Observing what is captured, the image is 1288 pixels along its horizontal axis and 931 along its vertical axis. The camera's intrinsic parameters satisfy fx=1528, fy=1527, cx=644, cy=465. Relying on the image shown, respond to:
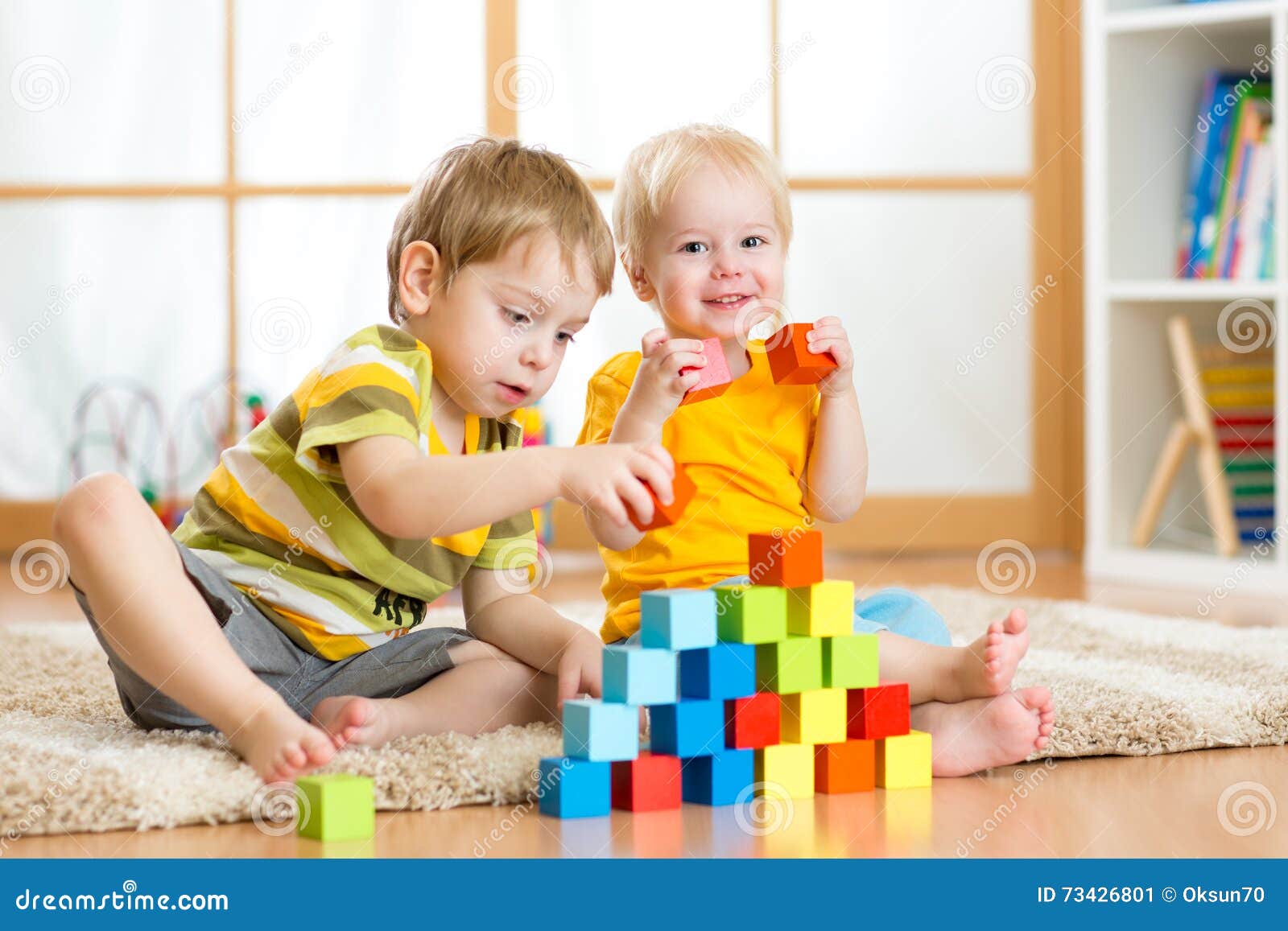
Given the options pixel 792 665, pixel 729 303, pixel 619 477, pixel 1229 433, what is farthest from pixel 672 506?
pixel 1229 433

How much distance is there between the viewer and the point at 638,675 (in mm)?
989

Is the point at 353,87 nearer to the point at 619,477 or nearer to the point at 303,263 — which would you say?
the point at 303,263

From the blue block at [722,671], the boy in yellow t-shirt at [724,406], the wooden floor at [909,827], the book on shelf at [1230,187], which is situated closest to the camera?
Answer: the wooden floor at [909,827]

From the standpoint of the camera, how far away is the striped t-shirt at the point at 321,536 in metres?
1.11

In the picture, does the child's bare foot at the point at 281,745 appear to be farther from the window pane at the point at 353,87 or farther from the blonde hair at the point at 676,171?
the window pane at the point at 353,87

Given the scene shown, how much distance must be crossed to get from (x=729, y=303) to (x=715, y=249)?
0.05 m

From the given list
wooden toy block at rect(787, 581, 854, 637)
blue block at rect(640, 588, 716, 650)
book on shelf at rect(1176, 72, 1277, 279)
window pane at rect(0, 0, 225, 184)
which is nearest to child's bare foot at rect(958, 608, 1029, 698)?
wooden toy block at rect(787, 581, 854, 637)

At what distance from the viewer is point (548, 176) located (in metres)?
1.20

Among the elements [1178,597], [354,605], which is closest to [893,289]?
[1178,597]

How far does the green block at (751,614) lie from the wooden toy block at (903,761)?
0.13 meters

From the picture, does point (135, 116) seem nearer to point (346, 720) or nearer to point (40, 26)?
point (40, 26)

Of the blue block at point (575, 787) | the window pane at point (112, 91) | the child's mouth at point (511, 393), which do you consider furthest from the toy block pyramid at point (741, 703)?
the window pane at point (112, 91)
